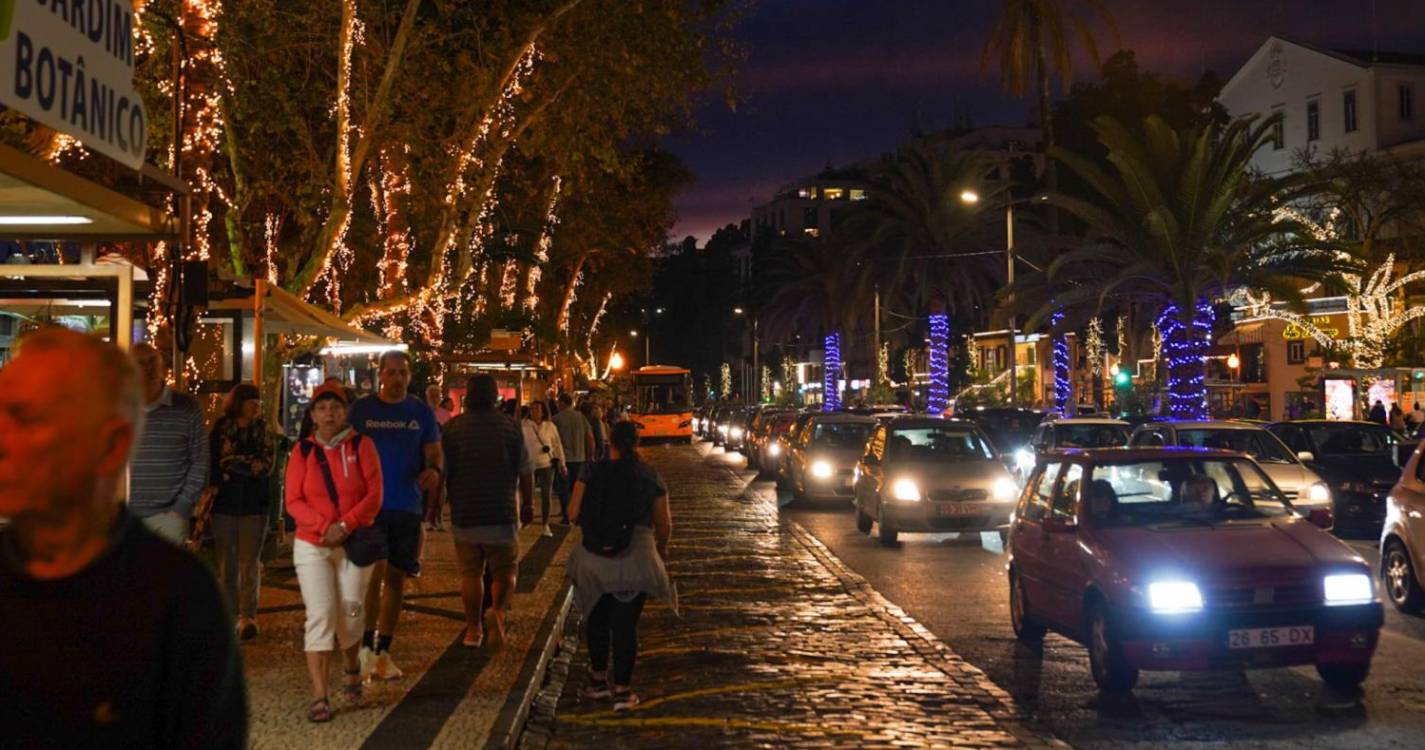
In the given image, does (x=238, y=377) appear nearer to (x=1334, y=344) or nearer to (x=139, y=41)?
(x=139, y=41)

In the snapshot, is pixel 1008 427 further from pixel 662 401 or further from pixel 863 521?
pixel 662 401

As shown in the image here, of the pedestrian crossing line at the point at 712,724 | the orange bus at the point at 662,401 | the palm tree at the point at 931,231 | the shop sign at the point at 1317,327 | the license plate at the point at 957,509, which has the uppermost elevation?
the palm tree at the point at 931,231

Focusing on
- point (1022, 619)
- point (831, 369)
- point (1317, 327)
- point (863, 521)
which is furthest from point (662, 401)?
point (1022, 619)

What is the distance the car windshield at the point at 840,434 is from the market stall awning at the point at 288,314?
12576 mm

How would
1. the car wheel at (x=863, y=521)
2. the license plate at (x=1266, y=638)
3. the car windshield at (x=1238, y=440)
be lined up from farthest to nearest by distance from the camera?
the car wheel at (x=863, y=521) → the car windshield at (x=1238, y=440) → the license plate at (x=1266, y=638)

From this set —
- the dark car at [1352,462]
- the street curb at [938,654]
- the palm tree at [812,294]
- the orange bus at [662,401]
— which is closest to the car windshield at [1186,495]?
the street curb at [938,654]

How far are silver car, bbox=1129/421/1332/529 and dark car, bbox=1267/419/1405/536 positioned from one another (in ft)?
2.80

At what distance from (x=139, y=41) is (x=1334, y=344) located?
109ft

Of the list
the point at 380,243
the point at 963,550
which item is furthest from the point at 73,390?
the point at 380,243

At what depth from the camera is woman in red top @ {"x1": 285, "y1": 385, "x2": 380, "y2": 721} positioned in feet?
27.5

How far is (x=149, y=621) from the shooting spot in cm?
261

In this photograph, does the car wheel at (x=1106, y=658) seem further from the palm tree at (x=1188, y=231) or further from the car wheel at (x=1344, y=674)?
the palm tree at (x=1188, y=231)

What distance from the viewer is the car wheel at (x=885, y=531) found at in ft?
67.5

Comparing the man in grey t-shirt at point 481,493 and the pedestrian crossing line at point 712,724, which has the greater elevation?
the man in grey t-shirt at point 481,493
